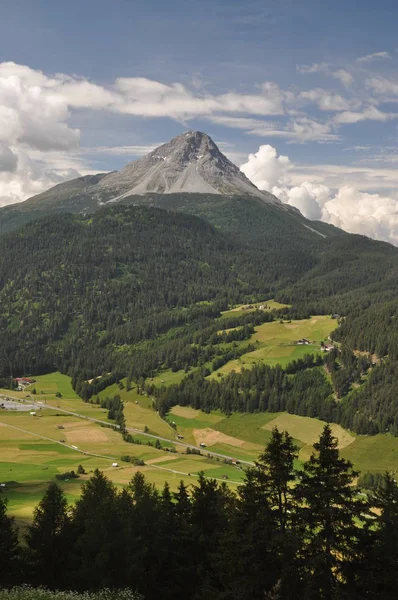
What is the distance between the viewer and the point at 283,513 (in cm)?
3894

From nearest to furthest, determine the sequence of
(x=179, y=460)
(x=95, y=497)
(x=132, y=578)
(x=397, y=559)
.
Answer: (x=397, y=559) < (x=132, y=578) < (x=95, y=497) < (x=179, y=460)

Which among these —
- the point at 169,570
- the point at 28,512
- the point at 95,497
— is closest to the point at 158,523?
the point at 169,570

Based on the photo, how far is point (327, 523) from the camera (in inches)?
1462

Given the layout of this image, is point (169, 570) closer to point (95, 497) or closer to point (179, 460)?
point (95, 497)

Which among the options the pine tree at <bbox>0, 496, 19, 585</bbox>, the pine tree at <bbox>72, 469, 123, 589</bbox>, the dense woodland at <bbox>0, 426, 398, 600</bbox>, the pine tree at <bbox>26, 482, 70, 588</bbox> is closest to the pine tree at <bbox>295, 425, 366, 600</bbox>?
the dense woodland at <bbox>0, 426, 398, 600</bbox>

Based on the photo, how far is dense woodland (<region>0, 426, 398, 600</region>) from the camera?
37.2m

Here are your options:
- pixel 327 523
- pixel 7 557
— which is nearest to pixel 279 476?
pixel 327 523

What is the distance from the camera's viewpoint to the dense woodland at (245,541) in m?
37.2

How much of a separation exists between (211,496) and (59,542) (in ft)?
56.1

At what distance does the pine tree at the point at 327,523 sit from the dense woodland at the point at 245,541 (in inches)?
2.9

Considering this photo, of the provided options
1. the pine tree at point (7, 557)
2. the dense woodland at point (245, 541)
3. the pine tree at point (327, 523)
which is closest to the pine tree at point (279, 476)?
the dense woodland at point (245, 541)

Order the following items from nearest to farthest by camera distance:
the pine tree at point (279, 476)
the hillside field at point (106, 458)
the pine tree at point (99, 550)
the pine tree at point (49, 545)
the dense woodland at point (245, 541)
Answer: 1. the dense woodland at point (245, 541)
2. the pine tree at point (279, 476)
3. the pine tree at point (99, 550)
4. the pine tree at point (49, 545)
5. the hillside field at point (106, 458)

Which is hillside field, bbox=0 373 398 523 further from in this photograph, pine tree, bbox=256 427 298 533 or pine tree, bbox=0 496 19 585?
pine tree, bbox=256 427 298 533

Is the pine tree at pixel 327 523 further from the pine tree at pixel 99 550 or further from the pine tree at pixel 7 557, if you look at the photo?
the pine tree at pixel 7 557
